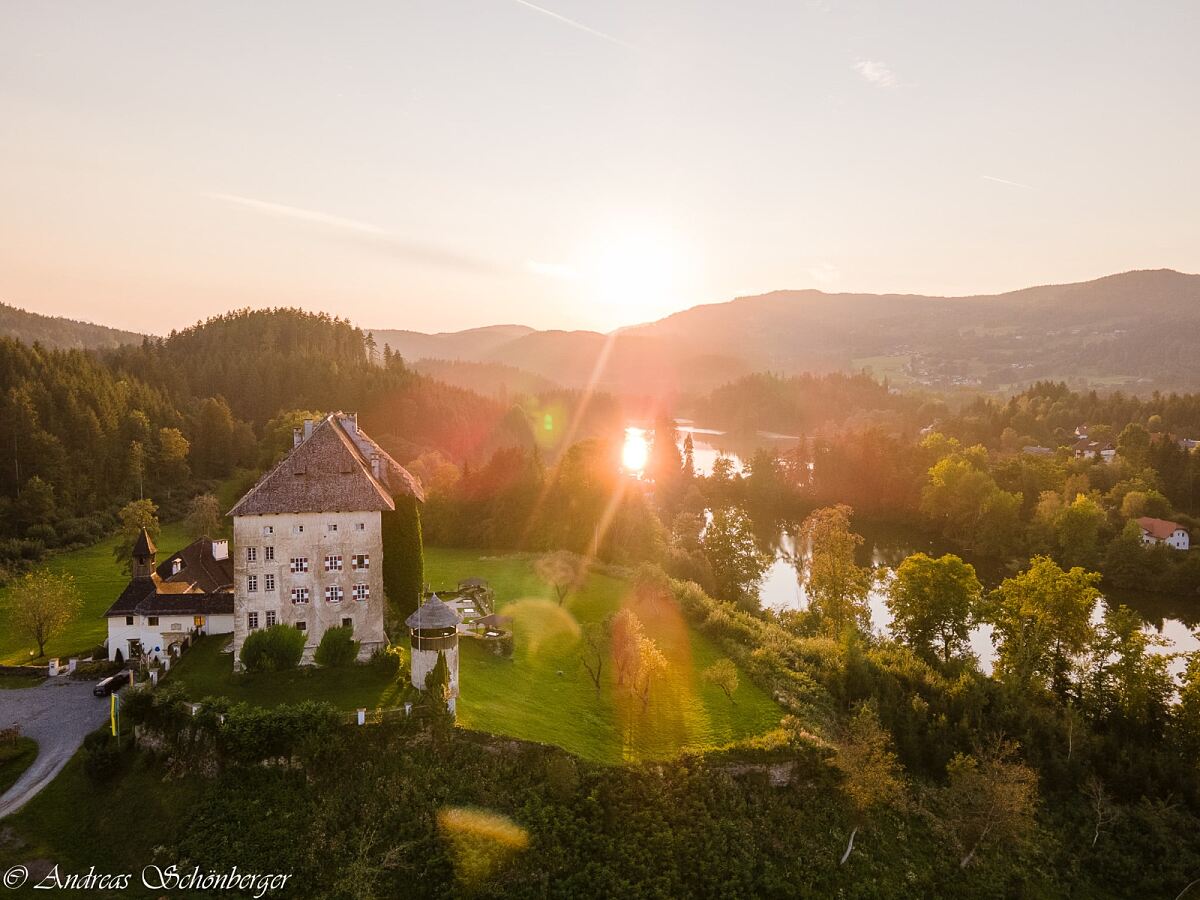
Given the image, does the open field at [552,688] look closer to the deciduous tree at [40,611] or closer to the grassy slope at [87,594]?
the grassy slope at [87,594]

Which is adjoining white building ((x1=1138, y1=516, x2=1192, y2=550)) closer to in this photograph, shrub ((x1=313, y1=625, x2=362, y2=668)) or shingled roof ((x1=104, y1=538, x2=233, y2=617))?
shrub ((x1=313, y1=625, x2=362, y2=668))

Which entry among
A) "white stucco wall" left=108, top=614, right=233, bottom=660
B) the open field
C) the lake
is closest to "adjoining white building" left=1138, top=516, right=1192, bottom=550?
the lake

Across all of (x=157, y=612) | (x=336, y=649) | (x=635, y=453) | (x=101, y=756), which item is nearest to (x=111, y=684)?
(x=157, y=612)

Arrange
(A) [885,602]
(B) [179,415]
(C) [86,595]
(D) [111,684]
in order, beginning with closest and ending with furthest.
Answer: (D) [111,684] < (C) [86,595] < (A) [885,602] < (B) [179,415]

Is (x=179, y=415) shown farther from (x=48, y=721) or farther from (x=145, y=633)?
(x=48, y=721)

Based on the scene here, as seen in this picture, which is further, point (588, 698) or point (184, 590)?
point (184, 590)

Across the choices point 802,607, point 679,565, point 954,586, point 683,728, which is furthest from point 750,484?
point 683,728

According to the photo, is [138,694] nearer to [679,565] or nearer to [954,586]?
[679,565]
